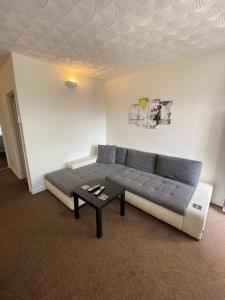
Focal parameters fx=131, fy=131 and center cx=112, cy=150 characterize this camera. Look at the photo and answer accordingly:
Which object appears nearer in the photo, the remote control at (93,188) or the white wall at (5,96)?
the remote control at (93,188)

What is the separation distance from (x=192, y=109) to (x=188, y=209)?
1645 millimetres

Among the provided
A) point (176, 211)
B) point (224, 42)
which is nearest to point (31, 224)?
point (176, 211)

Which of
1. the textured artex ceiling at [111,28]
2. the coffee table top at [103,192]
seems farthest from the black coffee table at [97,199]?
the textured artex ceiling at [111,28]

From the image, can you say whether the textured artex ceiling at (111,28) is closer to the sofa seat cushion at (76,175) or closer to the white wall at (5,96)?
the white wall at (5,96)

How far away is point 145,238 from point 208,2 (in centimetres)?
252

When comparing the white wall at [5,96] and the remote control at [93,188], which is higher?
the white wall at [5,96]

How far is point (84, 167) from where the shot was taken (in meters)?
2.97

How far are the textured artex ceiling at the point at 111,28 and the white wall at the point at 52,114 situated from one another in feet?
1.03

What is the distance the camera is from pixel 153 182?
7.41ft

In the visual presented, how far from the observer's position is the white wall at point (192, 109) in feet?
6.72

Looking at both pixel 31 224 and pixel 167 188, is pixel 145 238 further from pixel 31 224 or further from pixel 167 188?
pixel 31 224

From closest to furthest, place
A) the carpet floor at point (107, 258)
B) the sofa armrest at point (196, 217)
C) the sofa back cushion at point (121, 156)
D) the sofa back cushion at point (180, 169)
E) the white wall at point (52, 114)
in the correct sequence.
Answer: the carpet floor at point (107, 258) → the sofa armrest at point (196, 217) → the sofa back cushion at point (180, 169) → the white wall at point (52, 114) → the sofa back cushion at point (121, 156)

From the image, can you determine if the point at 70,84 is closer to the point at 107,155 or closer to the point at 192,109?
the point at 107,155

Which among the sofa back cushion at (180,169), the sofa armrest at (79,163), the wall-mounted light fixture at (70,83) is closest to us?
the sofa back cushion at (180,169)
